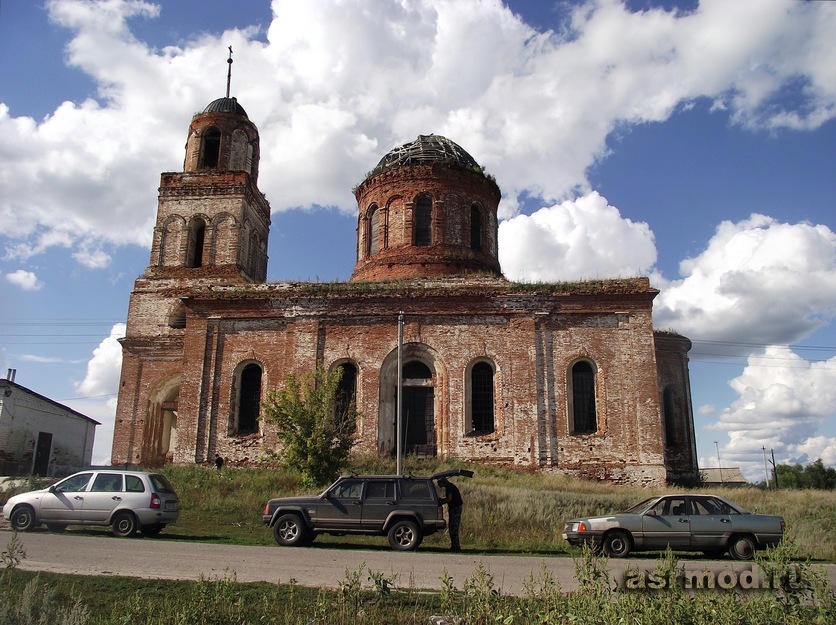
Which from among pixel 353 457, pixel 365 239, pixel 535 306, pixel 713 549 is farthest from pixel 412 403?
pixel 713 549

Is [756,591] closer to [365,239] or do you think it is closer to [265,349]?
[265,349]

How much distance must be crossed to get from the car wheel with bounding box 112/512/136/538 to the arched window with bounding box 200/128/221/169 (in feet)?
66.3

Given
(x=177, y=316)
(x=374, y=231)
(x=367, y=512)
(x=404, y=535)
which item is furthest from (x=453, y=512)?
(x=177, y=316)

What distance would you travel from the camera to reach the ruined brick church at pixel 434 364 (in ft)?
72.1

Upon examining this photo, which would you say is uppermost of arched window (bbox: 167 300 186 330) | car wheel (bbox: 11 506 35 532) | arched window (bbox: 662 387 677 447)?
arched window (bbox: 167 300 186 330)

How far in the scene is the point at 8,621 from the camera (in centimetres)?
574

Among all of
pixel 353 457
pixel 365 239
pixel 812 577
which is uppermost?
pixel 365 239

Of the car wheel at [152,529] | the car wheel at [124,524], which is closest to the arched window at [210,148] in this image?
the car wheel at [152,529]

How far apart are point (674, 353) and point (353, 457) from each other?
1410cm

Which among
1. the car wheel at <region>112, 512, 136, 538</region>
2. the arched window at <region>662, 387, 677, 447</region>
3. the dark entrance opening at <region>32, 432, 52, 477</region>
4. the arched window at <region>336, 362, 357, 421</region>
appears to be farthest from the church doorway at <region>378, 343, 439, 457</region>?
the dark entrance opening at <region>32, 432, 52, 477</region>

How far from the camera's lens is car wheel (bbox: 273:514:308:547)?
40.3 ft

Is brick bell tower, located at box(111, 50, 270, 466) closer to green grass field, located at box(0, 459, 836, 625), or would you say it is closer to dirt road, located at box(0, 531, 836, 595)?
dirt road, located at box(0, 531, 836, 595)

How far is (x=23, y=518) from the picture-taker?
12938mm

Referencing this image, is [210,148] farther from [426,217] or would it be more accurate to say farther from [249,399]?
[249,399]
